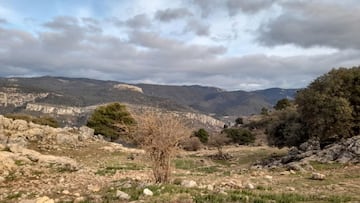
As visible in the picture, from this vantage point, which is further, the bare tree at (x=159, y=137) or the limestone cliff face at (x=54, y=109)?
the limestone cliff face at (x=54, y=109)

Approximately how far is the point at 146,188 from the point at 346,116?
21780 millimetres

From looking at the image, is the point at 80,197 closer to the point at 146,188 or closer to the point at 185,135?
the point at 146,188

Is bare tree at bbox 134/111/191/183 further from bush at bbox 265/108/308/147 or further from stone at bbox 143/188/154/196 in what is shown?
bush at bbox 265/108/308/147

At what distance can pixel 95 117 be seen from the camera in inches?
2406

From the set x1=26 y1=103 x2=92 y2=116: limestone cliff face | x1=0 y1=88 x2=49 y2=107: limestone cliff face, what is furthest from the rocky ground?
x1=0 y1=88 x2=49 y2=107: limestone cliff face

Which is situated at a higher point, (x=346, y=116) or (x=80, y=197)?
(x=346, y=116)

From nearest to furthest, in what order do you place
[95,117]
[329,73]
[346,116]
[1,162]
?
[1,162]
[346,116]
[329,73]
[95,117]

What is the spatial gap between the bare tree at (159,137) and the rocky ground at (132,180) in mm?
731

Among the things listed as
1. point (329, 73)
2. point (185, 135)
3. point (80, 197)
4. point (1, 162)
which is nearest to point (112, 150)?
point (1, 162)

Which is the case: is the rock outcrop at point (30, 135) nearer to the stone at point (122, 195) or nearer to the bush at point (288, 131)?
the bush at point (288, 131)

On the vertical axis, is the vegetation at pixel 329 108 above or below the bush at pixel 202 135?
above

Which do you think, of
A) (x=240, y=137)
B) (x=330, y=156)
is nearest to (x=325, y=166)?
(x=330, y=156)

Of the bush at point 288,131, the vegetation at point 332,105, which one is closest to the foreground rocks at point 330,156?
the vegetation at point 332,105

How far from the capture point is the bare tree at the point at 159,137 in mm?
15484
